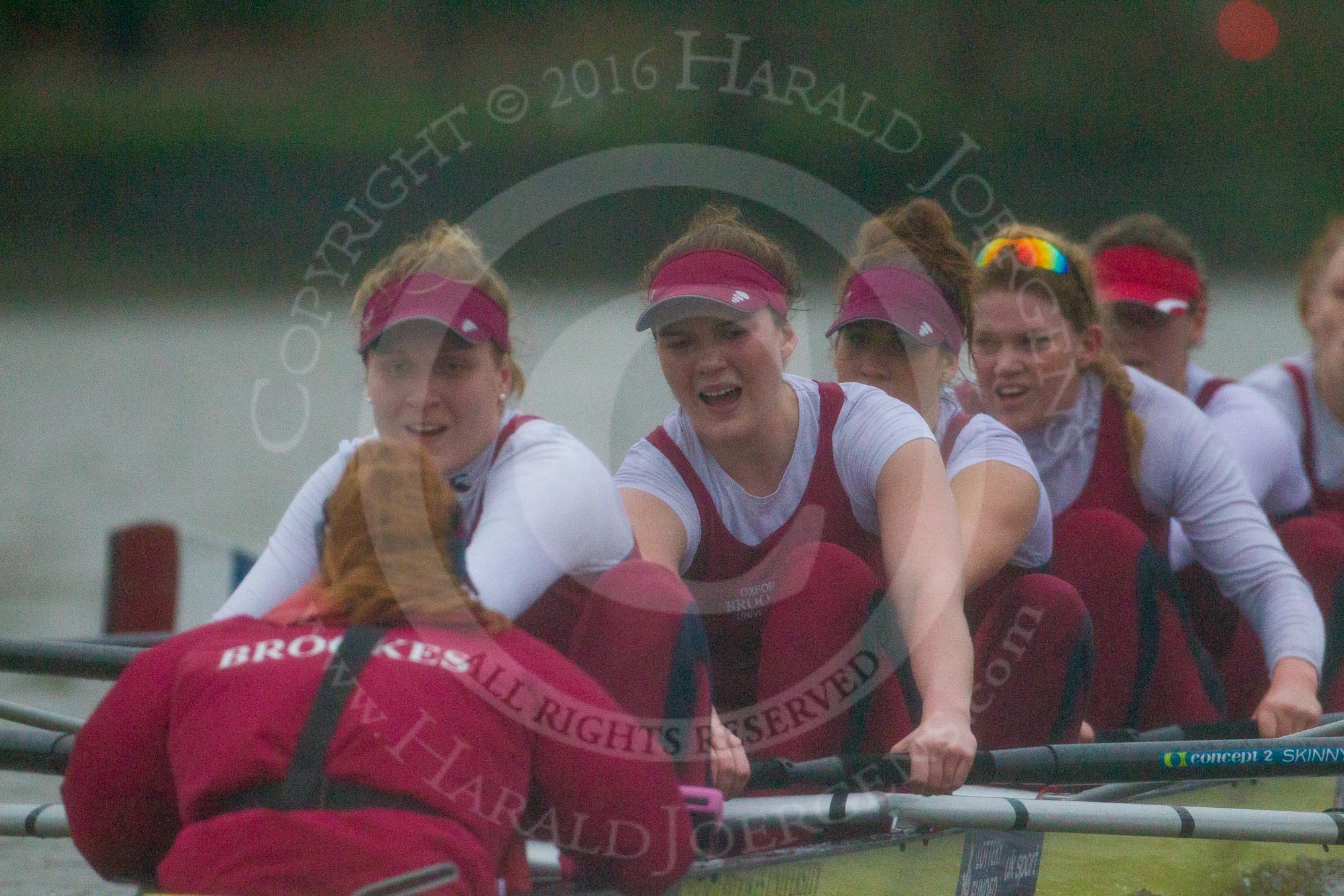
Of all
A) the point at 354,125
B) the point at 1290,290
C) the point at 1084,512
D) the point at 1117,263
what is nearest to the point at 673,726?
the point at 1084,512

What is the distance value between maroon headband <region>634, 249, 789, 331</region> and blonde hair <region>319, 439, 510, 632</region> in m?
0.75

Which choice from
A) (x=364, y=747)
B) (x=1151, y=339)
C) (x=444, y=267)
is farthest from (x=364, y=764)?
(x=1151, y=339)

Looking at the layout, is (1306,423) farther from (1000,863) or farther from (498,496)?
(498,496)

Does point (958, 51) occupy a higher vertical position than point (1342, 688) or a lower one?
higher

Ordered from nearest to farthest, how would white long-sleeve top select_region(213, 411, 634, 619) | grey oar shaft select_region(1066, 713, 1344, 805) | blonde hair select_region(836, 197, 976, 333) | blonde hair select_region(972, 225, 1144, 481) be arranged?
white long-sleeve top select_region(213, 411, 634, 619) → grey oar shaft select_region(1066, 713, 1344, 805) → blonde hair select_region(836, 197, 976, 333) → blonde hair select_region(972, 225, 1144, 481)

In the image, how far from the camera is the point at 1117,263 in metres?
3.94

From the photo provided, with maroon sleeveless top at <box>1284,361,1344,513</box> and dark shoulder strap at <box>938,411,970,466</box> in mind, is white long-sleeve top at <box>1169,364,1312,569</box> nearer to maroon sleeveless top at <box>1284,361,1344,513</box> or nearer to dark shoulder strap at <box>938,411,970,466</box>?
maroon sleeveless top at <box>1284,361,1344,513</box>

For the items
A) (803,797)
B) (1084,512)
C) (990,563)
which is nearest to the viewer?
(803,797)

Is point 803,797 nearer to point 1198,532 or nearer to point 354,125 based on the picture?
point 1198,532

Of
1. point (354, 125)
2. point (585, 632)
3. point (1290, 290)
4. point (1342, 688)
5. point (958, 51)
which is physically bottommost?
point (1342, 688)

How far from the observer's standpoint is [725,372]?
2451 millimetres

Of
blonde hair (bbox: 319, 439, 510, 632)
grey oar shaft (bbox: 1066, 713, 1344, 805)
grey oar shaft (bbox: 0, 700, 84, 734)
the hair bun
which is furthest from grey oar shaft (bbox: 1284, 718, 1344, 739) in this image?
grey oar shaft (bbox: 0, 700, 84, 734)

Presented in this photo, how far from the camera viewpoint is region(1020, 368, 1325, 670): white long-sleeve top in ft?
9.91

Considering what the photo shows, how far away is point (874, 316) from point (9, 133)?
17412 mm
